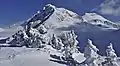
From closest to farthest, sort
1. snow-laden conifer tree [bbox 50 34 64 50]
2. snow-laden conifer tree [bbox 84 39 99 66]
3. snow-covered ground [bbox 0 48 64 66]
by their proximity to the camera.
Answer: snow-laden conifer tree [bbox 84 39 99 66] → snow-covered ground [bbox 0 48 64 66] → snow-laden conifer tree [bbox 50 34 64 50]

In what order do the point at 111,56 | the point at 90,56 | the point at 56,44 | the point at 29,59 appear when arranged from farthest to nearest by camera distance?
the point at 56,44
the point at 29,59
the point at 111,56
the point at 90,56

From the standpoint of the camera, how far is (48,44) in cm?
7975

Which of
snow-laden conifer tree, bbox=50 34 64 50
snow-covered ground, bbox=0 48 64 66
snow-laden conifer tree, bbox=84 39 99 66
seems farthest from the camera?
snow-laden conifer tree, bbox=50 34 64 50

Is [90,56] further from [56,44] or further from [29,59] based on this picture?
[56,44]

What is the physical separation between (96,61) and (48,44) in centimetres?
2855

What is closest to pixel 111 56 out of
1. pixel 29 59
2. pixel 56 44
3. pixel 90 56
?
pixel 90 56

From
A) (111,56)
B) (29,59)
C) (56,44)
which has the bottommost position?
(111,56)

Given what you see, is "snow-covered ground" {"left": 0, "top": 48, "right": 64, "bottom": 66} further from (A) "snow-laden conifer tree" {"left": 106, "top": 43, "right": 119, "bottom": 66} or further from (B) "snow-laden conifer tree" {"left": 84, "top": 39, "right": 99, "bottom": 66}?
(A) "snow-laden conifer tree" {"left": 106, "top": 43, "right": 119, "bottom": 66}

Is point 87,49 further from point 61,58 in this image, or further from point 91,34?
point 91,34

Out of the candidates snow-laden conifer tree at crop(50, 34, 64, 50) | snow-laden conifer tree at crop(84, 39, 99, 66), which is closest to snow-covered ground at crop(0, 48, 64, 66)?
snow-laden conifer tree at crop(50, 34, 64, 50)

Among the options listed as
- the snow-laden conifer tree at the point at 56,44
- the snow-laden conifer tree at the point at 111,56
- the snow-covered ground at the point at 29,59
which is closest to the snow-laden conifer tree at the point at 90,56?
the snow-laden conifer tree at the point at 111,56

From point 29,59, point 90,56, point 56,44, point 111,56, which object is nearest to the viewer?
point 90,56

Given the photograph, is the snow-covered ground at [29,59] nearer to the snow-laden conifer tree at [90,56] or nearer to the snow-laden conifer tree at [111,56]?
the snow-laden conifer tree at [90,56]

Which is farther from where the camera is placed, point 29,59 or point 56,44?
point 56,44
